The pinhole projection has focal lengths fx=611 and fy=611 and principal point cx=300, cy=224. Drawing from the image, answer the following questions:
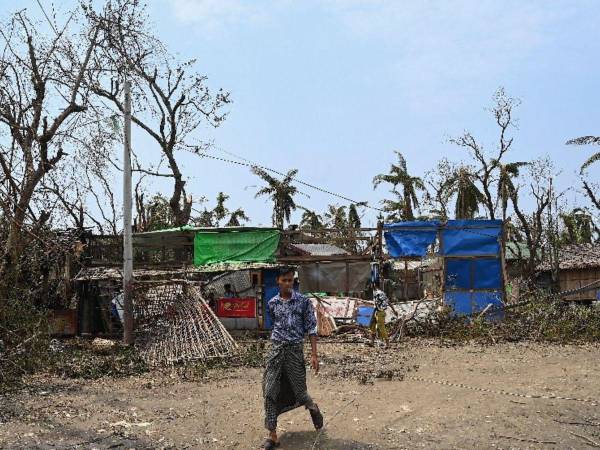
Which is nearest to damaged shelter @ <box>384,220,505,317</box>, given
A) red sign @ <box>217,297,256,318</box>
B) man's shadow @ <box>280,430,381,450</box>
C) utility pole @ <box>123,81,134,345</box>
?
red sign @ <box>217,297,256,318</box>

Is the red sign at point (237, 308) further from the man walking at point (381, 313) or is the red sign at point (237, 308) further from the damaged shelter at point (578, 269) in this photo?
the damaged shelter at point (578, 269)

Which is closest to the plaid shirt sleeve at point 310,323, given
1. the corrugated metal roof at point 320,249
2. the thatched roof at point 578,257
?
the corrugated metal roof at point 320,249

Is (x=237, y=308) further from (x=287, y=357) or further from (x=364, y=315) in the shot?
(x=287, y=357)

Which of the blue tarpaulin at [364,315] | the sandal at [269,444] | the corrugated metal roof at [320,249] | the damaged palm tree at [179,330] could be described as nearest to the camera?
the sandal at [269,444]

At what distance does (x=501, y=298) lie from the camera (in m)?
16.3

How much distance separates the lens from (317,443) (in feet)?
18.2

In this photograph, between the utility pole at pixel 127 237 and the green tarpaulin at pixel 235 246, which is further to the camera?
the green tarpaulin at pixel 235 246

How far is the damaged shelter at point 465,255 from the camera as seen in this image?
53.8 feet

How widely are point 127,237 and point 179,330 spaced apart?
272 centimetres

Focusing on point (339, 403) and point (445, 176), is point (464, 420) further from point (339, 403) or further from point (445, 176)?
point (445, 176)

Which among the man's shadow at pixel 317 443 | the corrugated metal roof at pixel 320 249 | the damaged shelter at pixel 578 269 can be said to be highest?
the corrugated metal roof at pixel 320 249

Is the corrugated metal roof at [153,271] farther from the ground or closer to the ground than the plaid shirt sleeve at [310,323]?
farther from the ground

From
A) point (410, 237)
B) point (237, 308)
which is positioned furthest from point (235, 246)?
point (410, 237)

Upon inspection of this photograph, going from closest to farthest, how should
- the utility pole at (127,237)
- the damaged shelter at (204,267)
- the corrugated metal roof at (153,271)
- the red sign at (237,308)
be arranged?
the utility pole at (127,237), the corrugated metal roof at (153,271), the damaged shelter at (204,267), the red sign at (237,308)
